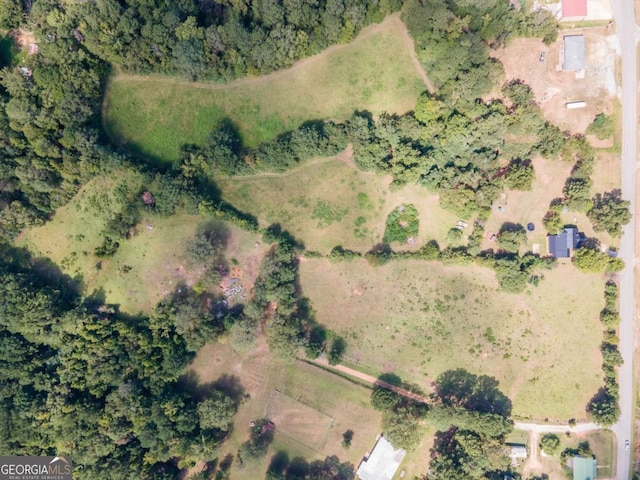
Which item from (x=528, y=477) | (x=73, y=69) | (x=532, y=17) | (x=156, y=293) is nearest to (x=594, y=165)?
(x=532, y=17)

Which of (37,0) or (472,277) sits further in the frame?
(472,277)

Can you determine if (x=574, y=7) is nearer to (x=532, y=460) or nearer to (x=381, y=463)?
(x=532, y=460)

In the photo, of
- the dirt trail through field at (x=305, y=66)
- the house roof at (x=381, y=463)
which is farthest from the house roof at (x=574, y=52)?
the house roof at (x=381, y=463)

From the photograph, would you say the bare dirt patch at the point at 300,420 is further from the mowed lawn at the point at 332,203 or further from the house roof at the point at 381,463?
the mowed lawn at the point at 332,203

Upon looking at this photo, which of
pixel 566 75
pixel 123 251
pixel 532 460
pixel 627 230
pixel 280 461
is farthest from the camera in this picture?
pixel 123 251

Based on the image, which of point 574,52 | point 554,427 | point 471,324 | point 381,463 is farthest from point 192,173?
point 554,427

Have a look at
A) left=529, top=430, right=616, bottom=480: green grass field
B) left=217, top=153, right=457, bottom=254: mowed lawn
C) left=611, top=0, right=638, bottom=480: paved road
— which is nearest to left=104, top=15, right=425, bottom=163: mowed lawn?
left=217, top=153, right=457, bottom=254: mowed lawn

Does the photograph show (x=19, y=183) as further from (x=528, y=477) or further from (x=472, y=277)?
(x=528, y=477)
